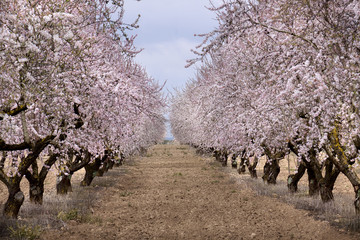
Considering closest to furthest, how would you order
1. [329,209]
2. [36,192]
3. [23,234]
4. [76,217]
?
[23,234], [76,217], [329,209], [36,192]

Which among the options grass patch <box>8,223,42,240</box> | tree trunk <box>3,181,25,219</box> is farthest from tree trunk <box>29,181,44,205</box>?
grass patch <box>8,223,42,240</box>

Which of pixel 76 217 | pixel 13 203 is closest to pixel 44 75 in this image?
pixel 13 203

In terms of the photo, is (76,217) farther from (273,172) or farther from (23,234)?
(273,172)

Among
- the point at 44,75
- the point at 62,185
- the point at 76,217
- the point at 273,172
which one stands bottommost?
the point at 76,217

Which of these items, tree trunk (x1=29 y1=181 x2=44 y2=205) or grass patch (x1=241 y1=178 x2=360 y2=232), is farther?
tree trunk (x1=29 y1=181 x2=44 y2=205)

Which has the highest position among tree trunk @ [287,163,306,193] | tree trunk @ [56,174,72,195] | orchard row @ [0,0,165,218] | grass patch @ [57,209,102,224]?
orchard row @ [0,0,165,218]

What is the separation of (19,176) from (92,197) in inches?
247

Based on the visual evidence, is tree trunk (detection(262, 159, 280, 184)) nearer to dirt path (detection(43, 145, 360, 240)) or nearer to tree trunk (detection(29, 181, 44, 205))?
dirt path (detection(43, 145, 360, 240))

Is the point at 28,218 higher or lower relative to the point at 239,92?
lower

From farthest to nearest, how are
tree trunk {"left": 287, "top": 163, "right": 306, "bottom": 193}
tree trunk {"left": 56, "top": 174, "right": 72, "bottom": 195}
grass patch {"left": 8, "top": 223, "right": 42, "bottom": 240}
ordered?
tree trunk {"left": 287, "top": 163, "right": 306, "bottom": 193}
tree trunk {"left": 56, "top": 174, "right": 72, "bottom": 195}
grass patch {"left": 8, "top": 223, "right": 42, "bottom": 240}

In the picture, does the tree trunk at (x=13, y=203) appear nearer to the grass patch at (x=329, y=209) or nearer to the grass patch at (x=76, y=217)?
the grass patch at (x=76, y=217)

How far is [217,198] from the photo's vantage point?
18828mm

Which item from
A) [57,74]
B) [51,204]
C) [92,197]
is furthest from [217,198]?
[57,74]

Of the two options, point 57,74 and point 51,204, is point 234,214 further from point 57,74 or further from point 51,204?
point 57,74
